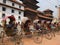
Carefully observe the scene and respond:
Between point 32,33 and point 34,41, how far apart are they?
144 centimetres

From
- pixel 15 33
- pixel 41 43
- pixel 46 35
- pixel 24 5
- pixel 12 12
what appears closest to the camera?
pixel 15 33

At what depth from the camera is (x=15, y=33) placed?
406 inches

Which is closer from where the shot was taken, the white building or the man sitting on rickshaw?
the man sitting on rickshaw

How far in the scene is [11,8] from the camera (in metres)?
34.2

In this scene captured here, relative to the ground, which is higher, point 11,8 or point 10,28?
point 11,8

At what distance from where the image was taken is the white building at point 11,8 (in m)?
31.5

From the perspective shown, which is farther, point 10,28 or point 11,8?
point 11,8

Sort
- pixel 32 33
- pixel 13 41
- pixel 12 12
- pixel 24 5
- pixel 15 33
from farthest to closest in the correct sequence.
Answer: pixel 24 5
pixel 12 12
pixel 32 33
pixel 15 33
pixel 13 41

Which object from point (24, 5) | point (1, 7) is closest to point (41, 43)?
point (1, 7)

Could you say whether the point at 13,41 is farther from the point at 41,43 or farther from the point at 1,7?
the point at 1,7

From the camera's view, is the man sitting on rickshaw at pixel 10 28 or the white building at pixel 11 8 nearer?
the man sitting on rickshaw at pixel 10 28

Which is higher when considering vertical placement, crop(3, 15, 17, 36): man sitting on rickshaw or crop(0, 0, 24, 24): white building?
crop(0, 0, 24, 24): white building

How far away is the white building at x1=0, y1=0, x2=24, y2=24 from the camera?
3148 cm

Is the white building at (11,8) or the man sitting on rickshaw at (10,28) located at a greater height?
the white building at (11,8)
